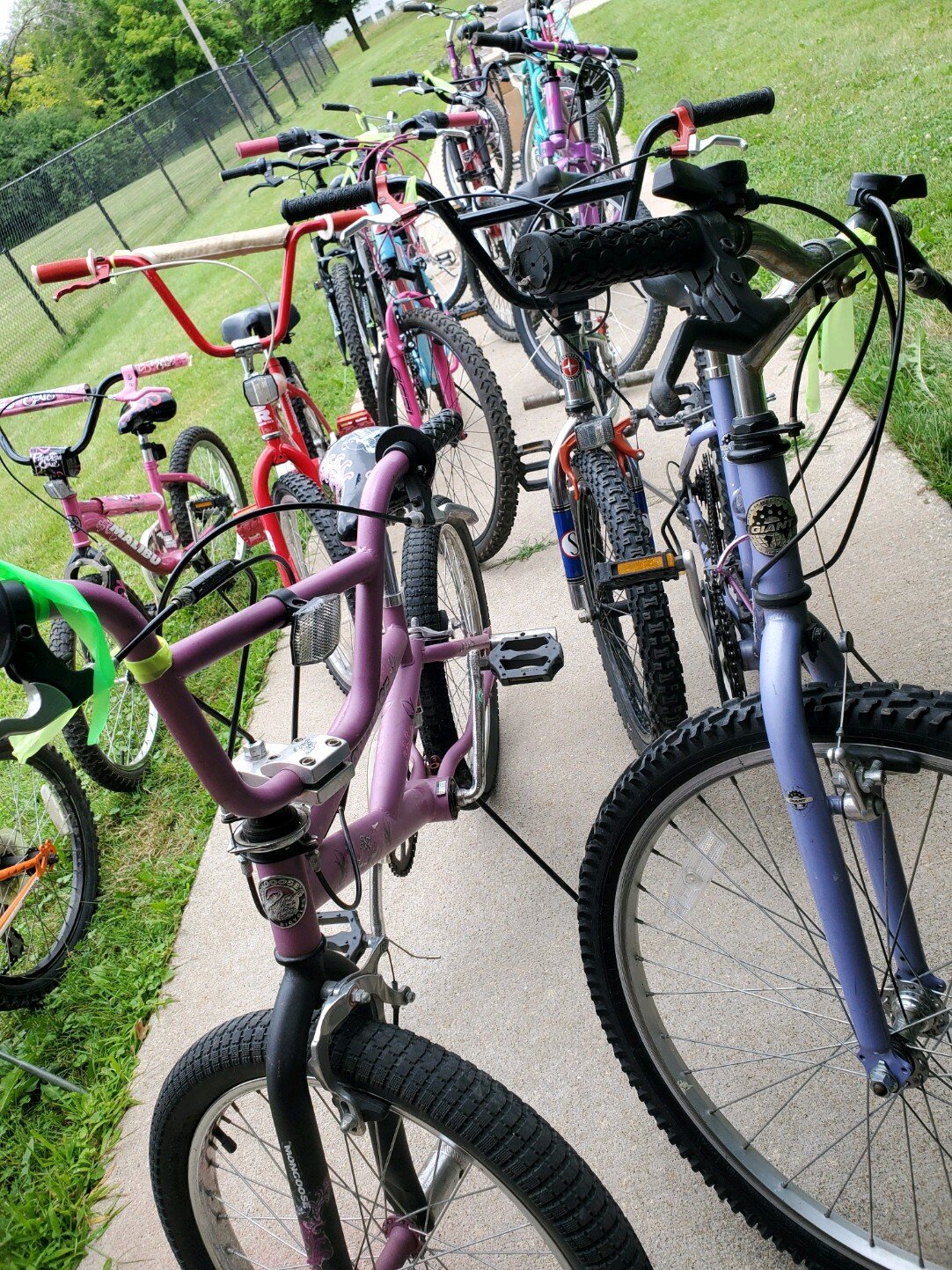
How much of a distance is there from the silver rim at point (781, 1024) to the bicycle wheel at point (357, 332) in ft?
11.2

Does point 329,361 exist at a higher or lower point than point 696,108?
lower

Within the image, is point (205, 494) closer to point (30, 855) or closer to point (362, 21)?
point (30, 855)

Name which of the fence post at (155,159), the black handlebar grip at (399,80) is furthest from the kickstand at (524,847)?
the fence post at (155,159)

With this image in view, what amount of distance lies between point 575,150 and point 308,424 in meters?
2.17

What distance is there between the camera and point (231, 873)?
3180mm

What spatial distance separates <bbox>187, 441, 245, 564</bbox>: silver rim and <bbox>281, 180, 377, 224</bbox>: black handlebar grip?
79.9 inches

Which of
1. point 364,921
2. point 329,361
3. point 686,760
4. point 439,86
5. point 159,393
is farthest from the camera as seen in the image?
point 329,361

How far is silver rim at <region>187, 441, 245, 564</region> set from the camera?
458 centimetres

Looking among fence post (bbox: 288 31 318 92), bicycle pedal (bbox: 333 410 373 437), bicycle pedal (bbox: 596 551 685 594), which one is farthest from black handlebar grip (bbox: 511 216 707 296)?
fence post (bbox: 288 31 318 92)

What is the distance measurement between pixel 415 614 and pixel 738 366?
3.65 feet

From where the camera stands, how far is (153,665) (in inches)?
45.6

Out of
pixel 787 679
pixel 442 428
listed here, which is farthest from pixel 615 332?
pixel 787 679

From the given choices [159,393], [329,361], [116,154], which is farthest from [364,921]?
[116,154]

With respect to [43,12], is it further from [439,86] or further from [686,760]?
[686,760]
